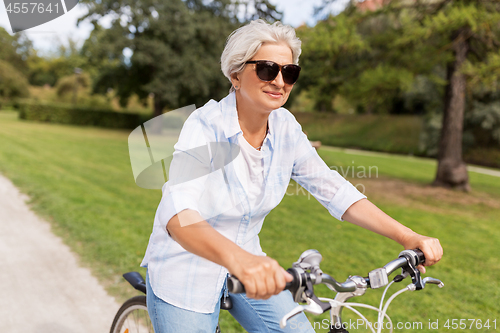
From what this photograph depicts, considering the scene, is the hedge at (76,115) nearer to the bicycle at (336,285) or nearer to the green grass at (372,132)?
the green grass at (372,132)

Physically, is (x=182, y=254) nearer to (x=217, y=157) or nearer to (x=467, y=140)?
(x=217, y=157)

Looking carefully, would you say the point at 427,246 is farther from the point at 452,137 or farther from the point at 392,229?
the point at 452,137

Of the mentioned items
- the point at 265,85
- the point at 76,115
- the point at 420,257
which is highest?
the point at 265,85

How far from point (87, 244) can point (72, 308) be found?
1.57 meters

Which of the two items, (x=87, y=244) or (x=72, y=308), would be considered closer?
(x=72, y=308)

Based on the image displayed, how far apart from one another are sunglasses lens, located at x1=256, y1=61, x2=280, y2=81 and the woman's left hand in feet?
2.61

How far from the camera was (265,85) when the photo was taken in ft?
4.74

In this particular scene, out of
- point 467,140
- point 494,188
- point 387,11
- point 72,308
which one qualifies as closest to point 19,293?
point 72,308

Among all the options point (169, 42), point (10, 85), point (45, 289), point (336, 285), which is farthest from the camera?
point (10, 85)

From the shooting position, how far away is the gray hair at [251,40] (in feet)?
4.62

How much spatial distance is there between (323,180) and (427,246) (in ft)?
1.55

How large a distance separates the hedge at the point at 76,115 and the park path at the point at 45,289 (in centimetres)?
2855

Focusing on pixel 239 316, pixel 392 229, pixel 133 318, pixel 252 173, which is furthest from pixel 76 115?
pixel 392 229

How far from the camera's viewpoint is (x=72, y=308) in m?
3.33
